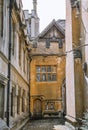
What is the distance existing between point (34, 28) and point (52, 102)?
1454cm

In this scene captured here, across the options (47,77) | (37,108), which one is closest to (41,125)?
(37,108)

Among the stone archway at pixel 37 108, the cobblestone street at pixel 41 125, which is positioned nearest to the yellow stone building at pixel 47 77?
the stone archway at pixel 37 108

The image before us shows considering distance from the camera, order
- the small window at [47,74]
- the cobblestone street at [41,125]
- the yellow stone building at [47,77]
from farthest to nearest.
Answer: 1. the small window at [47,74]
2. the yellow stone building at [47,77]
3. the cobblestone street at [41,125]

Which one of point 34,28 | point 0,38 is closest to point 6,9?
point 0,38

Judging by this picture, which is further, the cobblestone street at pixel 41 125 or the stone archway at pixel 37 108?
the stone archway at pixel 37 108

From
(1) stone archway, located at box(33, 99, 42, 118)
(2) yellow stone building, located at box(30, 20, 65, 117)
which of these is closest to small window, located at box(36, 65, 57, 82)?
(2) yellow stone building, located at box(30, 20, 65, 117)

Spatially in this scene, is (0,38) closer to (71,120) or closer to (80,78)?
(80,78)

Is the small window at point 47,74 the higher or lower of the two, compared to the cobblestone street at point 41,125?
higher

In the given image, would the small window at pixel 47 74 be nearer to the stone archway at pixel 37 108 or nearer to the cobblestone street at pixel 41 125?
the stone archway at pixel 37 108

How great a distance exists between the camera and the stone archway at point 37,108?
2542 centimetres

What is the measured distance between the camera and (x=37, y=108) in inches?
1010

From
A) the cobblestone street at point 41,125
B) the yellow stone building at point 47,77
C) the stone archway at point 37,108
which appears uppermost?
the yellow stone building at point 47,77

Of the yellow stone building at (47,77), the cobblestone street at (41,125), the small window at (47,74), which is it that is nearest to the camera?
the cobblestone street at (41,125)

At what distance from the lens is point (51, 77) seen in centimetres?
2612
